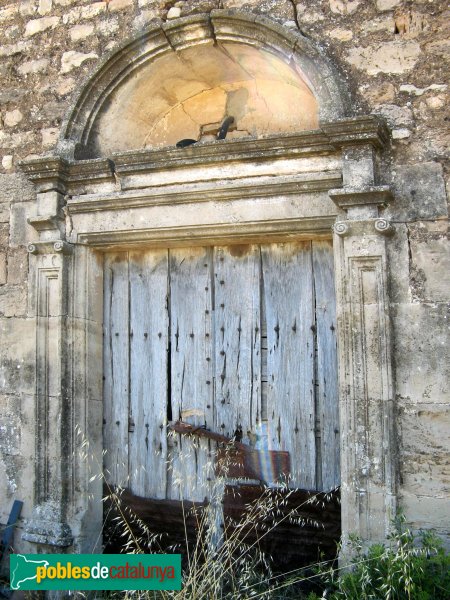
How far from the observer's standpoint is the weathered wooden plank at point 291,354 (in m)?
3.36

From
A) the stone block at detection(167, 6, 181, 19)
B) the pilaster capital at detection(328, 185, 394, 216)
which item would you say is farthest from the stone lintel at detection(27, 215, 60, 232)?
the pilaster capital at detection(328, 185, 394, 216)

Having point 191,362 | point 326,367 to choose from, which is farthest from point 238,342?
point 326,367

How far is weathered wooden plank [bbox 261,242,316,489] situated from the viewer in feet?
11.0

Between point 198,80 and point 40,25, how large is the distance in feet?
3.73

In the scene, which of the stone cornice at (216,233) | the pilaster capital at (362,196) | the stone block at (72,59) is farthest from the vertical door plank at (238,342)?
the stone block at (72,59)

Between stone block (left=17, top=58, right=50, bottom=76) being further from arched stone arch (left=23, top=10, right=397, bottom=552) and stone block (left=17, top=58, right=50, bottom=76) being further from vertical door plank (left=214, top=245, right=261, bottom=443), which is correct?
vertical door plank (left=214, top=245, right=261, bottom=443)

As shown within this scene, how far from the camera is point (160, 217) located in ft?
11.4

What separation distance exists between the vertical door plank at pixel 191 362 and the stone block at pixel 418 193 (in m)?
1.21

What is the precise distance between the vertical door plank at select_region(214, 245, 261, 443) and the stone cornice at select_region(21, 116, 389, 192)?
0.58 m

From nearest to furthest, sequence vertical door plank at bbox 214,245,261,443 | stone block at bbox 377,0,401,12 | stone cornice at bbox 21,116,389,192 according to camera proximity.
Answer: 1. stone cornice at bbox 21,116,389,192
2. stone block at bbox 377,0,401,12
3. vertical door plank at bbox 214,245,261,443

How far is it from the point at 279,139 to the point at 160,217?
2.75 ft

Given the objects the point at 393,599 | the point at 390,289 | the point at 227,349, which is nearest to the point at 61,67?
the point at 227,349

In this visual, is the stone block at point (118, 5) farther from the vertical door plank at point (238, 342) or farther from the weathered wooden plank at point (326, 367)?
the weathered wooden plank at point (326, 367)

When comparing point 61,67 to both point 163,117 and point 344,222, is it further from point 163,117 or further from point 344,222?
point 344,222
